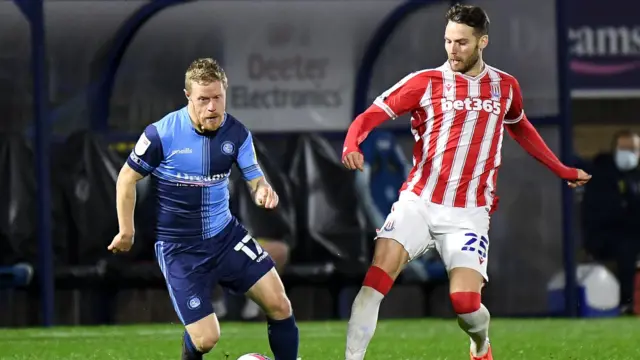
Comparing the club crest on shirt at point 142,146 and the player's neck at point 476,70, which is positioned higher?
the player's neck at point 476,70

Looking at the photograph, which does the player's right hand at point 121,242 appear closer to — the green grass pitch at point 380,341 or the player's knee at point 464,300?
the player's knee at point 464,300

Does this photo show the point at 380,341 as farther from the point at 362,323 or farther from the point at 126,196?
the point at 126,196

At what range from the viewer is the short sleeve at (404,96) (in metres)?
7.92

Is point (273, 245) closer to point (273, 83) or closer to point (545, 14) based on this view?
point (273, 83)

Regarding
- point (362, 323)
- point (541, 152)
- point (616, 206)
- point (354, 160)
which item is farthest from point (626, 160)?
point (354, 160)

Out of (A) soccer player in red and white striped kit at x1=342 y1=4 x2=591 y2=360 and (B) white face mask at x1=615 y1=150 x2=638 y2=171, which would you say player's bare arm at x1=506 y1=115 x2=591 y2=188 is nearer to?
(A) soccer player in red and white striped kit at x1=342 y1=4 x2=591 y2=360

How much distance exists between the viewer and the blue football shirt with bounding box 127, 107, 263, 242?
778 centimetres

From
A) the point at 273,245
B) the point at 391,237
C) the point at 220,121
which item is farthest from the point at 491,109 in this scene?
the point at 273,245

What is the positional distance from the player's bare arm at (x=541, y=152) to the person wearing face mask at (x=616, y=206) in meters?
6.38

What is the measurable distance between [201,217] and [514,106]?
164 cm

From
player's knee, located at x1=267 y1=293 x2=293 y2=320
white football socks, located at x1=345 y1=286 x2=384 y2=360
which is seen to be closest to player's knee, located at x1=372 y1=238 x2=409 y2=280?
white football socks, located at x1=345 y1=286 x2=384 y2=360

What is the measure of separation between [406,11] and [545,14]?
1.25 metres

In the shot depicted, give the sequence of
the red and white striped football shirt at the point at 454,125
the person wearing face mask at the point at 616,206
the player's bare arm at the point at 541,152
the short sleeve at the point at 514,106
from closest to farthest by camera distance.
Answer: the red and white striped football shirt at the point at 454,125 < the short sleeve at the point at 514,106 < the player's bare arm at the point at 541,152 < the person wearing face mask at the point at 616,206

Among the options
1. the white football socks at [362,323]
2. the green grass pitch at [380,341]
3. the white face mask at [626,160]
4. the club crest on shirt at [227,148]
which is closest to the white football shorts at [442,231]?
the white football socks at [362,323]
